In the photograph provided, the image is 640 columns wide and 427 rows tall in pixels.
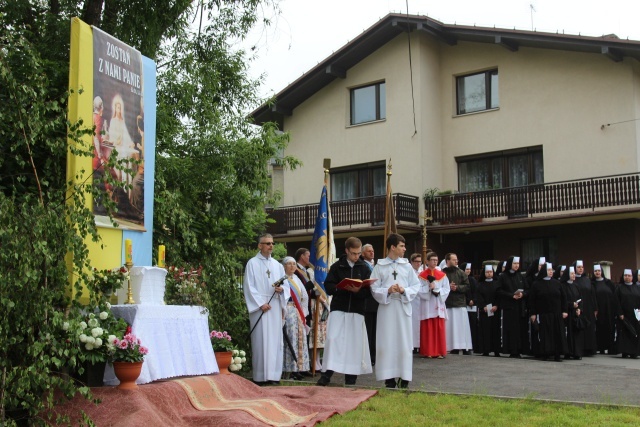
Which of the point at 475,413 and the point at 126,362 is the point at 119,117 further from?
the point at 475,413

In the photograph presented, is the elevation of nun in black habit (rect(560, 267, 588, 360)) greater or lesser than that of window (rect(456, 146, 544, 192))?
lesser

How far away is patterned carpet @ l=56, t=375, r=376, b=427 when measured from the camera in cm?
789

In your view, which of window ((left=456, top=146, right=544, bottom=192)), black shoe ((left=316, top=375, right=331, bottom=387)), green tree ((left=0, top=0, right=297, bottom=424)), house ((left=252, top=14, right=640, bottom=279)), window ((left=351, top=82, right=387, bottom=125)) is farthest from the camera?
window ((left=351, top=82, right=387, bottom=125))

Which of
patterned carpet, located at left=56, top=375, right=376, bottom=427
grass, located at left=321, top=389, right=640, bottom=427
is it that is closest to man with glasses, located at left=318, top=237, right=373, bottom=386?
patterned carpet, located at left=56, top=375, right=376, bottom=427

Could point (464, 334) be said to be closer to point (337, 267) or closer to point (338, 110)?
point (337, 267)

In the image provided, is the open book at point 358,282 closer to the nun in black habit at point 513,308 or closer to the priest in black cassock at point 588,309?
the nun in black habit at point 513,308

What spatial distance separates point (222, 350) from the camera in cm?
1077

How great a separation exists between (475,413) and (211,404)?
2835 millimetres

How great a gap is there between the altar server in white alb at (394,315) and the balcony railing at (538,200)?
15.9 m

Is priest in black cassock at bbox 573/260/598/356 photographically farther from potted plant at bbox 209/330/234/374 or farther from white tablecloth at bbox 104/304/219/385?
white tablecloth at bbox 104/304/219/385

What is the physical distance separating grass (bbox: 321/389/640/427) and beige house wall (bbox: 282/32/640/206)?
1833 cm

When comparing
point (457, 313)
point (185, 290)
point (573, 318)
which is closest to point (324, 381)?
point (185, 290)

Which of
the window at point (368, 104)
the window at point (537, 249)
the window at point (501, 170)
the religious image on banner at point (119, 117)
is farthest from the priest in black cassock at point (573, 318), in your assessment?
the window at point (368, 104)

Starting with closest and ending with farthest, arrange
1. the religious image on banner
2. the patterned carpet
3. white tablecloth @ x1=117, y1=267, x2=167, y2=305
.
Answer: the patterned carpet
white tablecloth @ x1=117, y1=267, x2=167, y2=305
the religious image on banner
